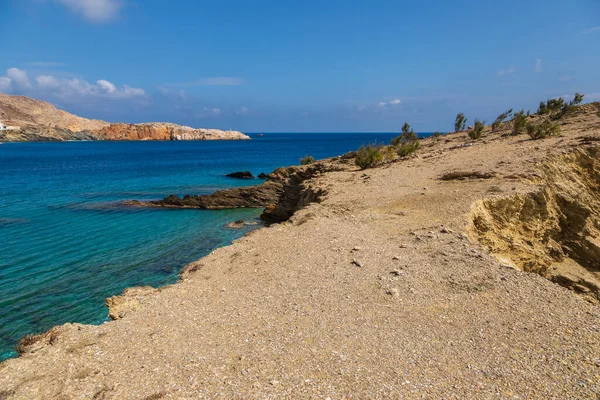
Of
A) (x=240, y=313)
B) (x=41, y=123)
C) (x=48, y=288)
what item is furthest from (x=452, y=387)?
(x=41, y=123)

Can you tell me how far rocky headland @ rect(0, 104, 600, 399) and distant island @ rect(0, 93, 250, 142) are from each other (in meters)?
175

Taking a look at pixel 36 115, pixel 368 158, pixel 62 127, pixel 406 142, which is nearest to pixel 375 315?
pixel 368 158

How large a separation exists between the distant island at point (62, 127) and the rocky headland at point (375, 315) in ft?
574

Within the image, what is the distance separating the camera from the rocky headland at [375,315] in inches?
233

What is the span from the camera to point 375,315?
7.91 m

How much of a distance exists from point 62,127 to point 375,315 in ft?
654

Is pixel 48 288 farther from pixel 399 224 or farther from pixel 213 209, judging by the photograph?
pixel 213 209

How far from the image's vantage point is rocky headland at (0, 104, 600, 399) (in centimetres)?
591

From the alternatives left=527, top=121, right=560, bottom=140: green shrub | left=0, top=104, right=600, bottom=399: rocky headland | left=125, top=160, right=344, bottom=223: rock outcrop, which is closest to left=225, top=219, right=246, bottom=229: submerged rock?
left=125, top=160, right=344, bottom=223: rock outcrop

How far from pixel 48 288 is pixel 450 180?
18867 mm

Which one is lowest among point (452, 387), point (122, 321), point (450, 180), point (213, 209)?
point (213, 209)

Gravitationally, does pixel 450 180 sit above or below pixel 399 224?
above

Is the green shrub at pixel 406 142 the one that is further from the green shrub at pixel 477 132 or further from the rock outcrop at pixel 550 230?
the rock outcrop at pixel 550 230

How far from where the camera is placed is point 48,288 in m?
14.0
